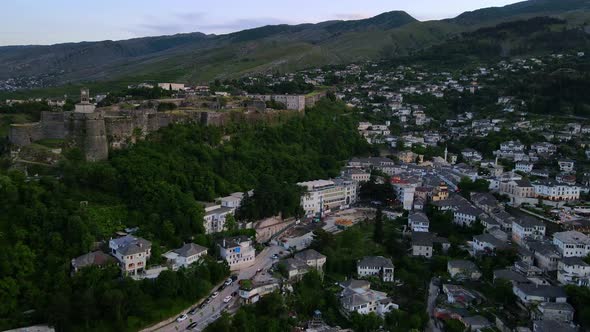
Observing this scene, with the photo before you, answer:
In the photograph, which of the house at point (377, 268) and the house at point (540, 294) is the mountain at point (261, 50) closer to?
the house at point (377, 268)

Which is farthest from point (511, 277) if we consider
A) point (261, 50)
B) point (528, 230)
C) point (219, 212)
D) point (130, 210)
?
point (261, 50)

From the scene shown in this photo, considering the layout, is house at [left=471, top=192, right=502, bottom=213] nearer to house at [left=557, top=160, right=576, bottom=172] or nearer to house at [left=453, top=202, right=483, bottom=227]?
house at [left=453, top=202, right=483, bottom=227]

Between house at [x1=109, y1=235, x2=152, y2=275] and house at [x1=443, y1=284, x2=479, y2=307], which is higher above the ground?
house at [x1=109, y1=235, x2=152, y2=275]

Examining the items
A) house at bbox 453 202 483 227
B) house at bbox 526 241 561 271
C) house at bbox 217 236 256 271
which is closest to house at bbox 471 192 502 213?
house at bbox 453 202 483 227

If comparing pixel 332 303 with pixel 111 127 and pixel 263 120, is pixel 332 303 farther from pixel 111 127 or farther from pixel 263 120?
pixel 263 120

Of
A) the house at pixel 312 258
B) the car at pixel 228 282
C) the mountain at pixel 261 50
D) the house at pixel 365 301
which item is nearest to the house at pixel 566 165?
the house at pixel 312 258

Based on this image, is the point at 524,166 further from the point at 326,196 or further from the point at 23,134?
the point at 23,134

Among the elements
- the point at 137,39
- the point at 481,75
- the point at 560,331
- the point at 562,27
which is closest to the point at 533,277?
the point at 560,331

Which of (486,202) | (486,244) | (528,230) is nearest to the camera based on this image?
(486,244)
